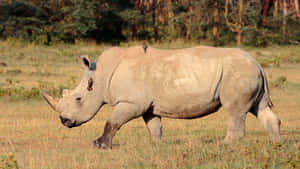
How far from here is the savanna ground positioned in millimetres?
6660

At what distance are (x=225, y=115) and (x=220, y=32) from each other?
24206 mm

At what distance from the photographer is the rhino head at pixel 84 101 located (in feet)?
27.5

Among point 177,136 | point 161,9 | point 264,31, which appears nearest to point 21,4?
Result: point 161,9

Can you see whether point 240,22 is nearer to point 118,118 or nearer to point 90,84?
point 90,84

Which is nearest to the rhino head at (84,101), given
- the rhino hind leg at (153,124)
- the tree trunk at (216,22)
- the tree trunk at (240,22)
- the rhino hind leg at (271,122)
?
the rhino hind leg at (153,124)

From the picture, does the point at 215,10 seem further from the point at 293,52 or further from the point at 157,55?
the point at 157,55

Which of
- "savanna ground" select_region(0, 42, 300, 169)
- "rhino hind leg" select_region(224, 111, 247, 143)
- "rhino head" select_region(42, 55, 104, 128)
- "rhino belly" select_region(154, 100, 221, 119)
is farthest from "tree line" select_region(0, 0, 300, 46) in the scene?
"rhino hind leg" select_region(224, 111, 247, 143)

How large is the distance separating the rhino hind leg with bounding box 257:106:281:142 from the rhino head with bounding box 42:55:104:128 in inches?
81.1

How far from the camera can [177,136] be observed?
962 centimetres

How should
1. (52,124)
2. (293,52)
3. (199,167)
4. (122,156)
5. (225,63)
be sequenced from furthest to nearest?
(293,52) → (52,124) → (225,63) → (122,156) → (199,167)

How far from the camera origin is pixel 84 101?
844 cm

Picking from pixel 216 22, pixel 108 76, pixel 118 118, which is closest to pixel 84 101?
pixel 108 76

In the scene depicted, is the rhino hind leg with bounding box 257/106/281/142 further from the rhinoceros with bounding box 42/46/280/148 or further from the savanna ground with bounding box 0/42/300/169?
the savanna ground with bounding box 0/42/300/169

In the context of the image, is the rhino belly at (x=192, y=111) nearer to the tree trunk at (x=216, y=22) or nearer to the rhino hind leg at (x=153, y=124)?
the rhino hind leg at (x=153, y=124)
